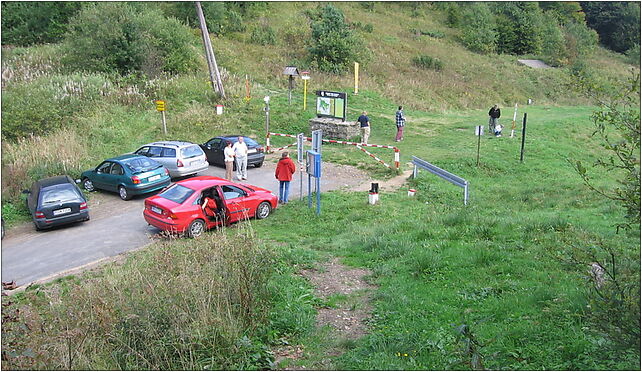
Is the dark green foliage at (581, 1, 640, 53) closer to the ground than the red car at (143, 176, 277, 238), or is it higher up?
higher up

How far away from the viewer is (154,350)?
25.3ft

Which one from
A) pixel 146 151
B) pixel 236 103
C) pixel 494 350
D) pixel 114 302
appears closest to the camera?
pixel 494 350

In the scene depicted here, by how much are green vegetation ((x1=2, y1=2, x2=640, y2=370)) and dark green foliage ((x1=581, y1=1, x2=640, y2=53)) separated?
3677 cm

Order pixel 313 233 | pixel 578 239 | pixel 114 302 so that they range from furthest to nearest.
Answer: pixel 313 233
pixel 578 239
pixel 114 302

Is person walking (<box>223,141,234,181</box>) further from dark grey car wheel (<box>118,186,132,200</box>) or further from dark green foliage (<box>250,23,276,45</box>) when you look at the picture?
dark green foliage (<box>250,23,276,45</box>)

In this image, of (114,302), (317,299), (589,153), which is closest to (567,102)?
(589,153)

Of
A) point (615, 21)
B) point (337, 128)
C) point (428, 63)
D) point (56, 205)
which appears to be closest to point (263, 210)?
point (56, 205)

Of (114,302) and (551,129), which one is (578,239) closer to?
(114,302)

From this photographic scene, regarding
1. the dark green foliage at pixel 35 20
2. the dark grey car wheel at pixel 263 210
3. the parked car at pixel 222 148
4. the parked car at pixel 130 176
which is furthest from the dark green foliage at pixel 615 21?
the parked car at pixel 130 176

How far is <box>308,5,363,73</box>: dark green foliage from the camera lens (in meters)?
40.3

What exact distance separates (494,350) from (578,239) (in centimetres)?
511

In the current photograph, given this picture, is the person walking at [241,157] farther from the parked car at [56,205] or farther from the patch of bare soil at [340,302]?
the patch of bare soil at [340,302]

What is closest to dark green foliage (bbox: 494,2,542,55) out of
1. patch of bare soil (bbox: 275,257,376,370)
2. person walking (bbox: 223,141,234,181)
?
person walking (bbox: 223,141,234,181)

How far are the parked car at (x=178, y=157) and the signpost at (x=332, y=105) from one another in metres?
7.21
